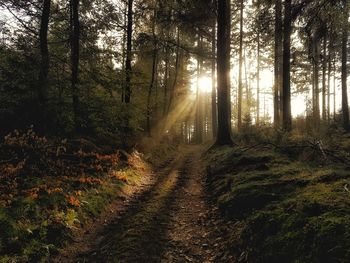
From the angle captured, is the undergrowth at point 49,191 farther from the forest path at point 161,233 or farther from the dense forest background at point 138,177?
the forest path at point 161,233

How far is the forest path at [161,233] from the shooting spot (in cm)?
559

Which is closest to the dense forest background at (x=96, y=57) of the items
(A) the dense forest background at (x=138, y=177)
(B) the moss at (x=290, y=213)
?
(A) the dense forest background at (x=138, y=177)

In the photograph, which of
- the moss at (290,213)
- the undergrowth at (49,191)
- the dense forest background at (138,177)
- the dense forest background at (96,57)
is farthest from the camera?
the dense forest background at (96,57)

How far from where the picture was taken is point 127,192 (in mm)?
9992

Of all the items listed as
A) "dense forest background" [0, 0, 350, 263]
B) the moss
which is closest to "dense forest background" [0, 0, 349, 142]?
"dense forest background" [0, 0, 350, 263]

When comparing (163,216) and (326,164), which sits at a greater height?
(326,164)

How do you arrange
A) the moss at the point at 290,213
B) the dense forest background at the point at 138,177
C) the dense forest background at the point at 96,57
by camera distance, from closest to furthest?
the moss at the point at 290,213, the dense forest background at the point at 138,177, the dense forest background at the point at 96,57

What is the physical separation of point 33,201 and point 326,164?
281 inches

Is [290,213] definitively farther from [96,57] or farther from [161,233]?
[96,57]

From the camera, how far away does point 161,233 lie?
6480 millimetres

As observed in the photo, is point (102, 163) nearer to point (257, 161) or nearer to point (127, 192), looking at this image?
point (127, 192)

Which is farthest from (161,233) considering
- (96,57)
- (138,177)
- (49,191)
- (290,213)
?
(96,57)

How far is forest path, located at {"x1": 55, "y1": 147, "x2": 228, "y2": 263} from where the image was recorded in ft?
18.3

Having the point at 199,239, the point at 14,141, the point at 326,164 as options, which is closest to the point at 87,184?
the point at 14,141
